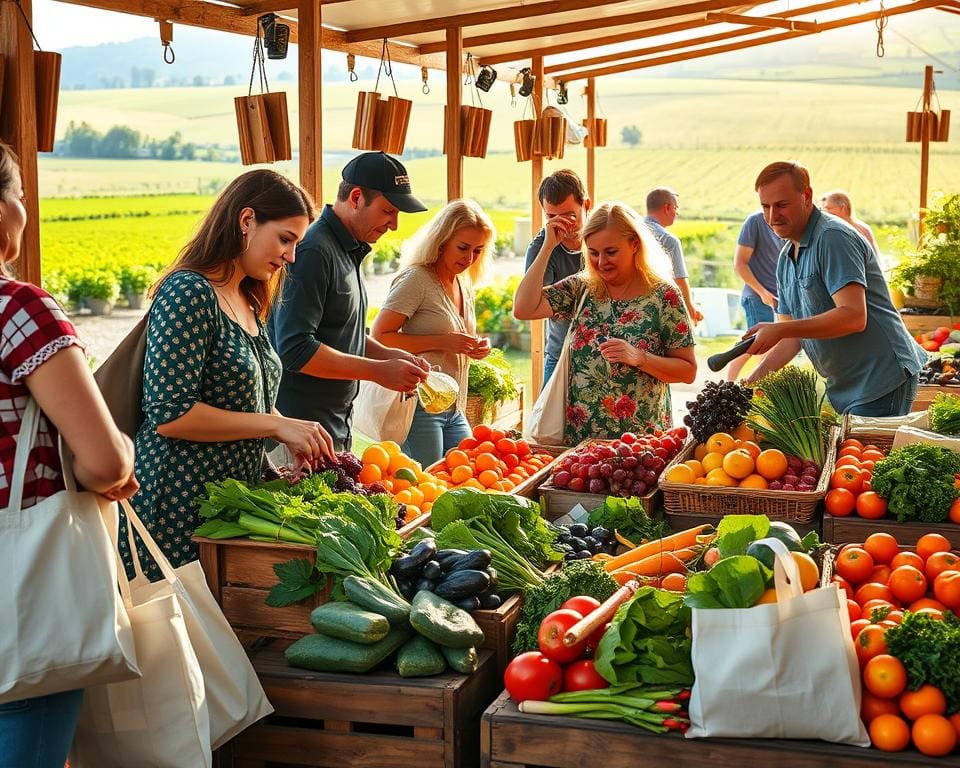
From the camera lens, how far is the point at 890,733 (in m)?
1.88

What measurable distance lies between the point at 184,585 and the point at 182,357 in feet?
1.62

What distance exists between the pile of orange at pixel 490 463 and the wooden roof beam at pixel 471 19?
297 cm

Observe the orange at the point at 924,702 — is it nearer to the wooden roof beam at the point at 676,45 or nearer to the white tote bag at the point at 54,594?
the white tote bag at the point at 54,594

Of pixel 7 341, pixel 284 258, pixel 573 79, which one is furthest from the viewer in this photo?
pixel 573 79

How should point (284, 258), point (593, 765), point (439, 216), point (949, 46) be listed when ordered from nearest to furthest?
point (593, 765)
point (284, 258)
point (439, 216)
point (949, 46)

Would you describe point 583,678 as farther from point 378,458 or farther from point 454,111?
point 454,111

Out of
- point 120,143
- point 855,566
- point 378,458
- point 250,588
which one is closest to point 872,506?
point 855,566

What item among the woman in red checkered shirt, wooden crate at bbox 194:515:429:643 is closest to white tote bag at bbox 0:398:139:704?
the woman in red checkered shirt

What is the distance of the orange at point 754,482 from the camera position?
3154mm

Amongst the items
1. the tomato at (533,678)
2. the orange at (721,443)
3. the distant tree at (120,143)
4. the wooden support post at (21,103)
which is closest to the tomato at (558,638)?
the tomato at (533,678)

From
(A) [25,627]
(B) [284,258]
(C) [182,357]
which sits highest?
(B) [284,258]

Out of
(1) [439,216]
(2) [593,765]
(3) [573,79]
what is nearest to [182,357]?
(2) [593,765]

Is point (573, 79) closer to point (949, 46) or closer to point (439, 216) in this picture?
point (439, 216)

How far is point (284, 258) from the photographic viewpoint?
2543mm
